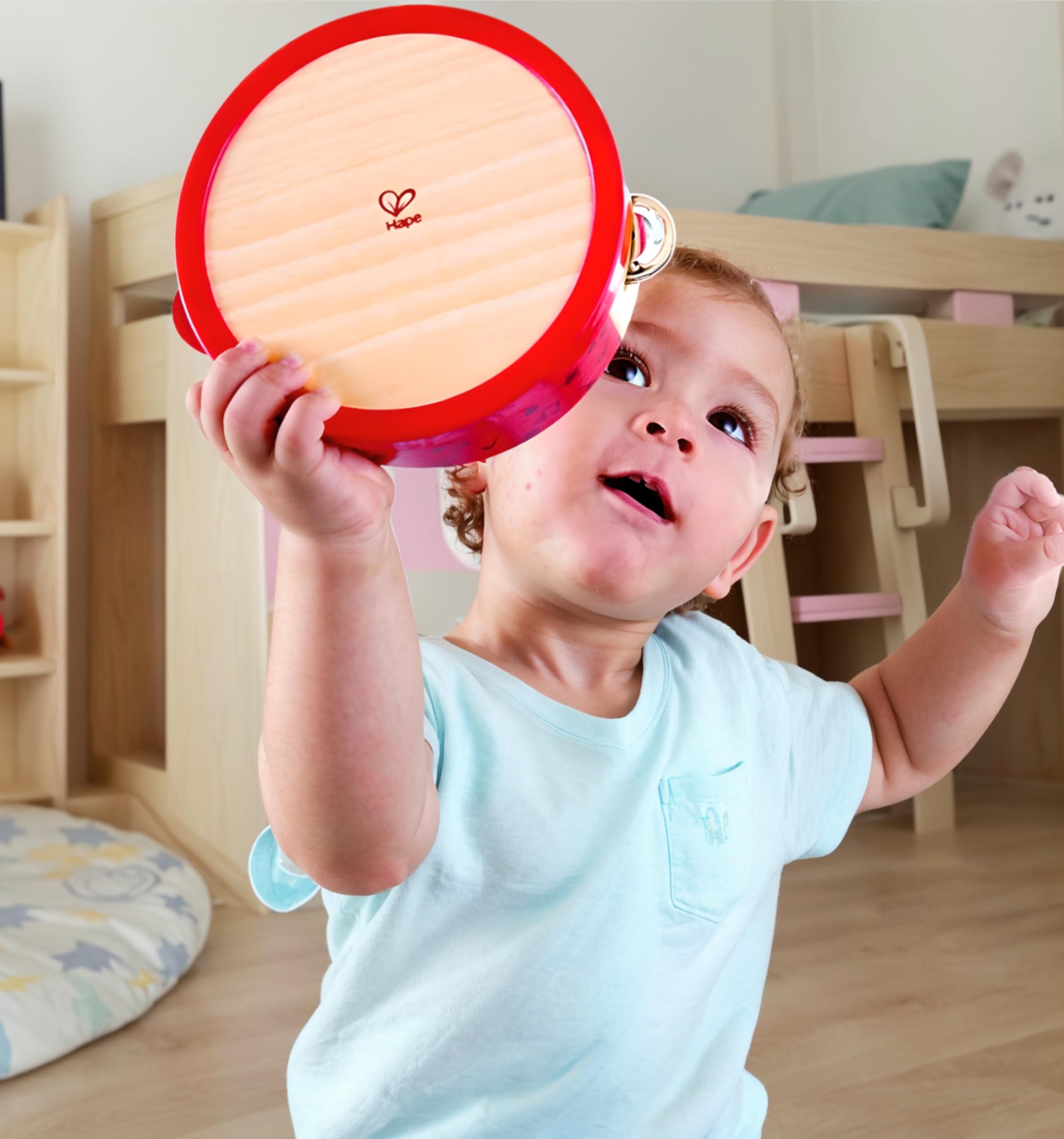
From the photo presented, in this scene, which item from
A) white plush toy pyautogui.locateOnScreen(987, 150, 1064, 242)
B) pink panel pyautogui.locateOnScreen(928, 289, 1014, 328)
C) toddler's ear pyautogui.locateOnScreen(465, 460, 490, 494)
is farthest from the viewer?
white plush toy pyautogui.locateOnScreen(987, 150, 1064, 242)

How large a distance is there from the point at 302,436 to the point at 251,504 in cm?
136

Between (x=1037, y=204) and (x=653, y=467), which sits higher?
(x=1037, y=204)

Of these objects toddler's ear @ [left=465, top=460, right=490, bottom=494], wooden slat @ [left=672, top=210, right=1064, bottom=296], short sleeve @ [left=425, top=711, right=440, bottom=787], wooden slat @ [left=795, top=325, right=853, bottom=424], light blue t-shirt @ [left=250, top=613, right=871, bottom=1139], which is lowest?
light blue t-shirt @ [left=250, top=613, right=871, bottom=1139]

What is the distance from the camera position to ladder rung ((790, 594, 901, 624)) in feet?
6.30

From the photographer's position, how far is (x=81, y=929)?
4.52 feet

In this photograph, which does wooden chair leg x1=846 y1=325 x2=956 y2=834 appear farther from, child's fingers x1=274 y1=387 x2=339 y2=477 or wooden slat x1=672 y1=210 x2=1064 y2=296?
child's fingers x1=274 y1=387 x2=339 y2=477

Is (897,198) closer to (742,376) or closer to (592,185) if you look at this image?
(742,376)

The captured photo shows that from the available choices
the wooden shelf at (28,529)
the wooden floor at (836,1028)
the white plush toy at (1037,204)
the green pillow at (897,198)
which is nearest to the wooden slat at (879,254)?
the white plush toy at (1037,204)

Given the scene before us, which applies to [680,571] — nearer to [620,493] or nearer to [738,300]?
[620,493]

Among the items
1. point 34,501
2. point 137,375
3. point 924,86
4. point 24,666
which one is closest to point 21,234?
point 137,375

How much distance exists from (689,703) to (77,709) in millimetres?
1839

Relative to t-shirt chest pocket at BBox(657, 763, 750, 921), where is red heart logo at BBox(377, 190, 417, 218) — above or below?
above

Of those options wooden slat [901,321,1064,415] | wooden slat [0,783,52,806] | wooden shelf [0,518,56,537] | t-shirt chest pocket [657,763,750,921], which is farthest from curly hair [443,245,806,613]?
wooden slat [0,783,52,806]

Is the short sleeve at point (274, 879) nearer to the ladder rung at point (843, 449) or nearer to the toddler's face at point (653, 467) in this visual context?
the toddler's face at point (653, 467)
